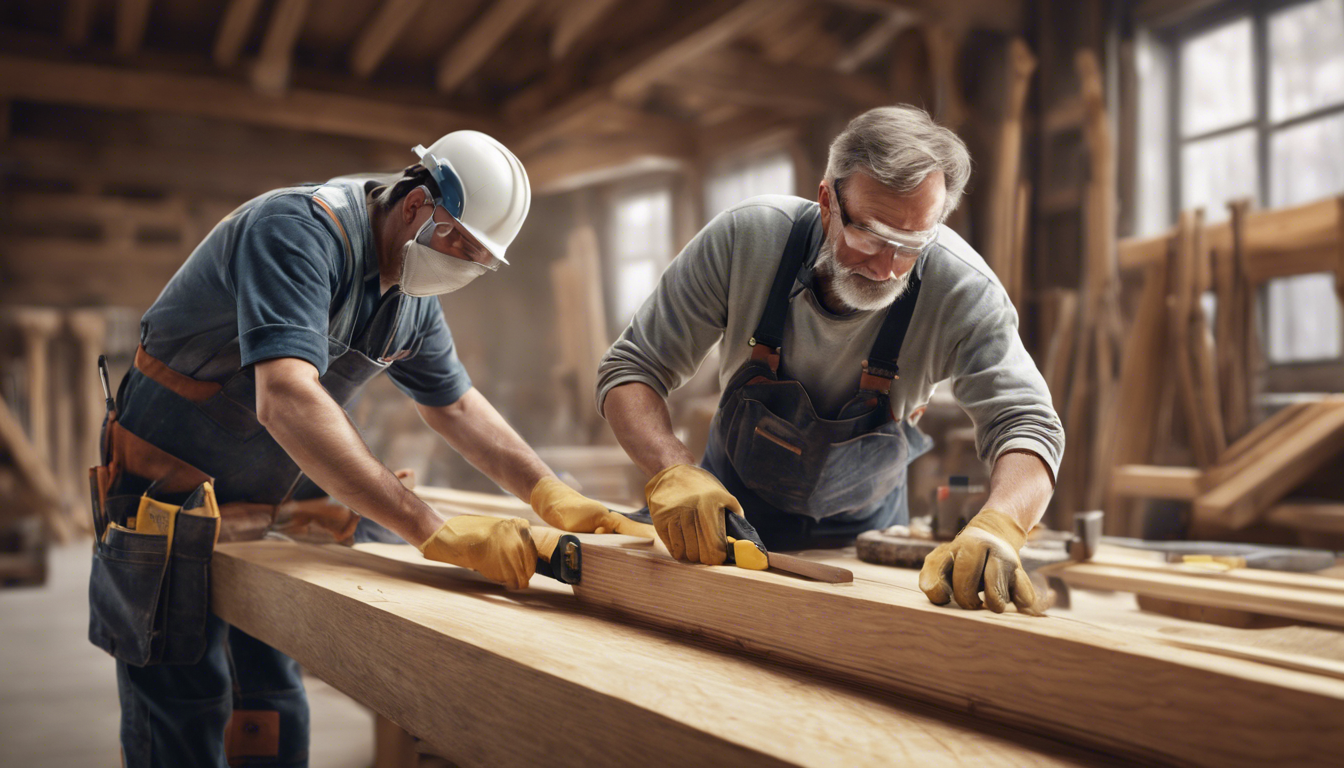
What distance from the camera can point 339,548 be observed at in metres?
2.13

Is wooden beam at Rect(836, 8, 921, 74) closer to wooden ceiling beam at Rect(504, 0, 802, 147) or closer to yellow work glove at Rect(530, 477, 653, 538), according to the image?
wooden ceiling beam at Rect(504, 0, 802, 147)

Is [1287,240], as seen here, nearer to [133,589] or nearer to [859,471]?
[859,471]

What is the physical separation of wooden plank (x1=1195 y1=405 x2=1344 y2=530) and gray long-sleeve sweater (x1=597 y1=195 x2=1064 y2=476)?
2221mm

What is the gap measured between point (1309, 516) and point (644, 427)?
3.03 meters

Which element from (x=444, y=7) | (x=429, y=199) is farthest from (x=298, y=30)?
(x=429, y=199)

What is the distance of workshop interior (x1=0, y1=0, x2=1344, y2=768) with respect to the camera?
115 cm

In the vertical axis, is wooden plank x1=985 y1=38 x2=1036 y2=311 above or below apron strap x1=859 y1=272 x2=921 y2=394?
above

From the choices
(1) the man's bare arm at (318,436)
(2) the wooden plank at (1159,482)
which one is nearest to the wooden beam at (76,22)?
(1) the man's bare arm at (318,436)

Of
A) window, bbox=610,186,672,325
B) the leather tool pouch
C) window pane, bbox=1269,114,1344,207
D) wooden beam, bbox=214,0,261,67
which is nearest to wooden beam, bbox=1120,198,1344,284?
window pane, bbox=1269,114,1344,207

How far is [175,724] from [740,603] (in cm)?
135

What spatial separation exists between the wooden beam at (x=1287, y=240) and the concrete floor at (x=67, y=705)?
420 cm

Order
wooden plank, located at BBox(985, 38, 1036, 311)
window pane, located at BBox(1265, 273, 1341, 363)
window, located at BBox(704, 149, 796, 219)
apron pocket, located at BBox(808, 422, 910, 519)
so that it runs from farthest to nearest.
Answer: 1. window, located at BBox(704, 149, 796, 219)
2. wooden plank, located at BBox(985, 38, 1036, 311)
3. window pane, located at BBox(1265, 273, 1341, 363)
4. apron pocket, located at BBox(808, 422, 910, 519)

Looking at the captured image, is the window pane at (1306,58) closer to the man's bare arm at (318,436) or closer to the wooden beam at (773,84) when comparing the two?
the wooden beam at (773,84)

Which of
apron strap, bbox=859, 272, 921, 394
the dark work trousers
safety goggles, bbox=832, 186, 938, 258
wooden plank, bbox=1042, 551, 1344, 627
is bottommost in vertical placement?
the dark work trousers
